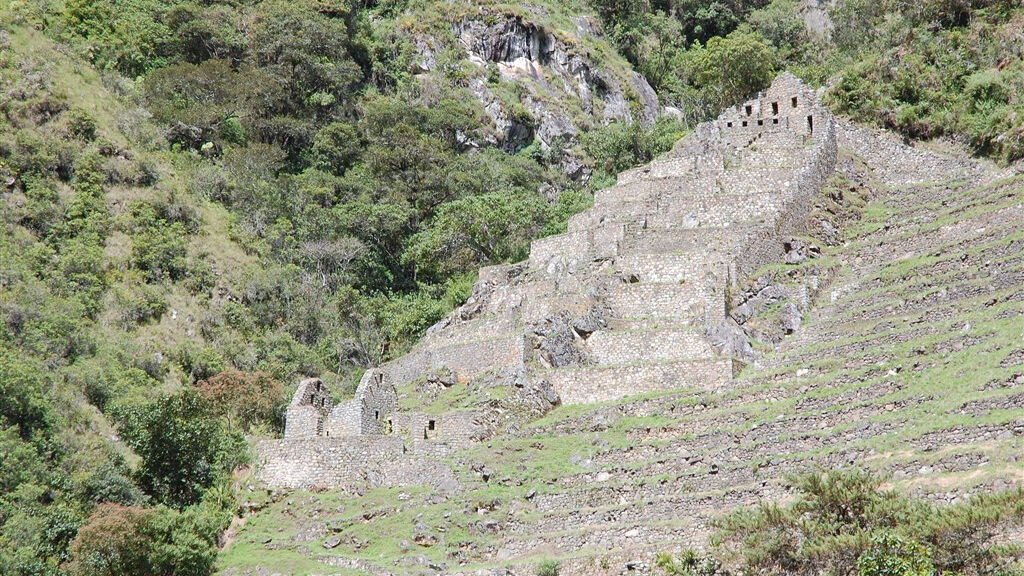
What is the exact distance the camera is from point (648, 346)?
38.8m

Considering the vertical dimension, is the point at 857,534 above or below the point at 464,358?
below

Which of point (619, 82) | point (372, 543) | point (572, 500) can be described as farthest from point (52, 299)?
point (619, 82)

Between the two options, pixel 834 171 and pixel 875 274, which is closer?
pixel 875 274

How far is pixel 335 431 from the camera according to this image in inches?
1481

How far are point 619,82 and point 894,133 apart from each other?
32.9 metres

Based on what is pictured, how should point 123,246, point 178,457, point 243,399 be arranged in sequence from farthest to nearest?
point 123,246
point 243,399
point 178,457

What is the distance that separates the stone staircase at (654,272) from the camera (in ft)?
126

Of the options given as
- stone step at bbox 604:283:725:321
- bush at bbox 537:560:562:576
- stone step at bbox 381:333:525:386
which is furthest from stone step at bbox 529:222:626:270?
bush at bbox 537:560:562:576

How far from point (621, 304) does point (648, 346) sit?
3.03m

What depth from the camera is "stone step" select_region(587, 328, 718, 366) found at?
38.3 metres

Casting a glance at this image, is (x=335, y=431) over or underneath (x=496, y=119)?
underneath

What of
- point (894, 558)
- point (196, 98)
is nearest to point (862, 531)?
point (894, 558)

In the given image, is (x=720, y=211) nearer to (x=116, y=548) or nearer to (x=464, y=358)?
(x=464, y=358)

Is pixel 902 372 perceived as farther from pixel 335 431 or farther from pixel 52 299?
pixel 52 299
